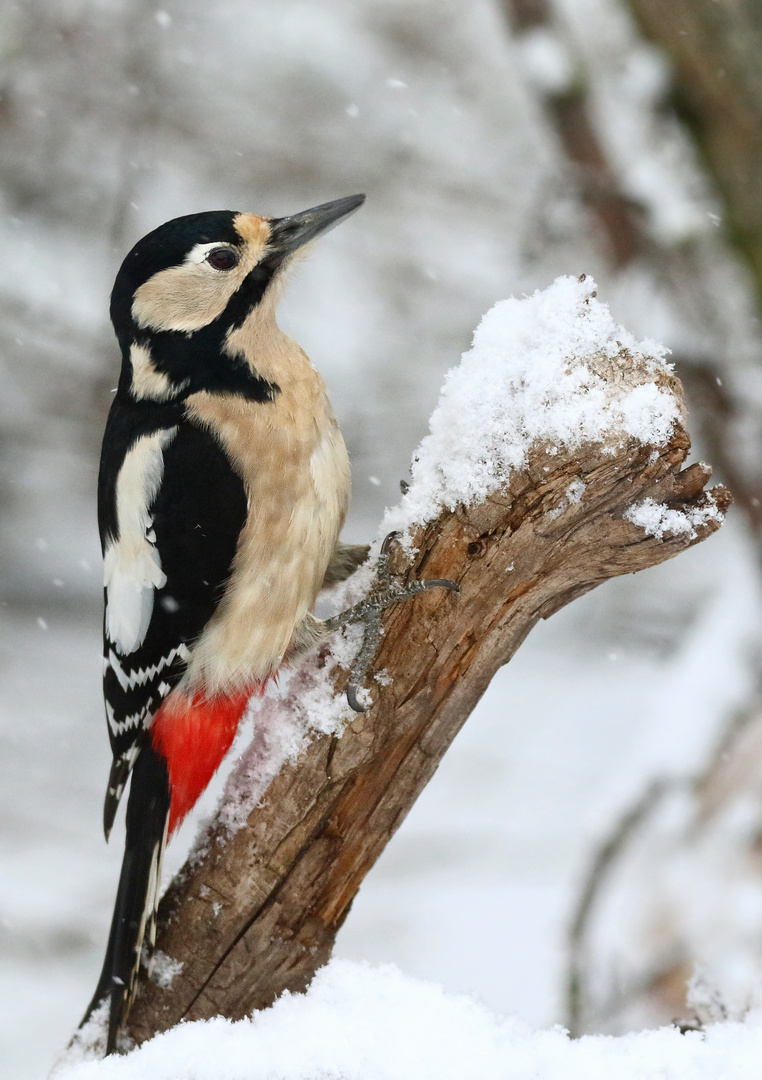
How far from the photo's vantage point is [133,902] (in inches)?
90.8

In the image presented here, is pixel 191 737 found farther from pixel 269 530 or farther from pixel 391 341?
pixel 391 341

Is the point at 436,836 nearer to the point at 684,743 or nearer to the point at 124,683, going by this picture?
the point at 684,743

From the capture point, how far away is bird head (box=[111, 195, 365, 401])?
2.55 metres

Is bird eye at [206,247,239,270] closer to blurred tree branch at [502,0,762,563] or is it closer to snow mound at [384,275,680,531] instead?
snow mound at [384,275,680,531]

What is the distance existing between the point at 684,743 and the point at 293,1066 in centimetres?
245

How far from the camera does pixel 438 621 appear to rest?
2133mm

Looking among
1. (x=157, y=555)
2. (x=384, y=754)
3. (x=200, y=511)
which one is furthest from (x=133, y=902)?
(x=200, y=511)

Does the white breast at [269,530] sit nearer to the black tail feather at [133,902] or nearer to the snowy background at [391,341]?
the black tail feather at [133,902]

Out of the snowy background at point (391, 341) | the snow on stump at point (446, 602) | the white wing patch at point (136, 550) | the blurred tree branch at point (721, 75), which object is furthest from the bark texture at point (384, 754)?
the blurred tree branch at point (721, 75)

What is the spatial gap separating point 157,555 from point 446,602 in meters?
0.81

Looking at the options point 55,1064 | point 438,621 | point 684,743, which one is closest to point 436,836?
point 684,743

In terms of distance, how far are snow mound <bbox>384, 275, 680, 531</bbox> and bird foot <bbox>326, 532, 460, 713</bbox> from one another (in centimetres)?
14

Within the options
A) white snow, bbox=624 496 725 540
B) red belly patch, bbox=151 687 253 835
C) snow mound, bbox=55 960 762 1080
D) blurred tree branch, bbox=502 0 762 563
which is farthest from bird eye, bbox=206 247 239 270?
blurred tree branch, bbox=502 0 762 563

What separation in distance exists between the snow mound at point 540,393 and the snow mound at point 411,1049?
3.39 feet
